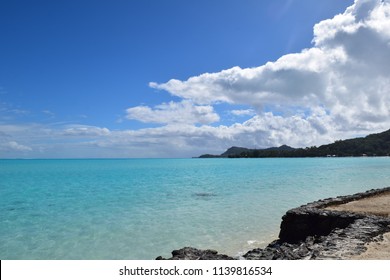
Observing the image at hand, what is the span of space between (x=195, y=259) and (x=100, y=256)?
7615mm

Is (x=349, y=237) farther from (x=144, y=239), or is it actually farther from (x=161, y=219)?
(x=161, y=219)

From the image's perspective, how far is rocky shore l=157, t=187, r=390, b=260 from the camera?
9.77 m

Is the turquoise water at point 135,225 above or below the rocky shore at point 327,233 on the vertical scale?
below

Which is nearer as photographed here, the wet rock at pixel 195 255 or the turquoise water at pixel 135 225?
the wet rock at pixel 195 255

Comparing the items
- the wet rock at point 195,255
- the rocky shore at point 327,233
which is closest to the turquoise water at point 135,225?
the rocky shore at point 327,233

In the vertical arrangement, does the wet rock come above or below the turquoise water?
above

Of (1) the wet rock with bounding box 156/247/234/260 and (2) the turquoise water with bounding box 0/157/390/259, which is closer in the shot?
(1) the wet rock with bounding box 156/247/234/260

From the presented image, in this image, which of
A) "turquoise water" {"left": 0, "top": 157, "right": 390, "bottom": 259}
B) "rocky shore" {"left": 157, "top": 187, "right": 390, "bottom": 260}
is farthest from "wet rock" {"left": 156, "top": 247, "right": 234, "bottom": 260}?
"turquoise water" {"left": 0, "top": 157, "right": 390, "bottom": 259}

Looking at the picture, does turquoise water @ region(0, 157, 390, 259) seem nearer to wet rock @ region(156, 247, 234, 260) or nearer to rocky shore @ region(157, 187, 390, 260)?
rocky shore @ region(157, 187, 390, 260)

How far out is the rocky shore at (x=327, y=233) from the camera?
977cm

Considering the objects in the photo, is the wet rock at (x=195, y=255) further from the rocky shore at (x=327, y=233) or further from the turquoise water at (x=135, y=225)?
the turquoise water at (x=135, y=225)

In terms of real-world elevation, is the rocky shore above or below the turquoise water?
above

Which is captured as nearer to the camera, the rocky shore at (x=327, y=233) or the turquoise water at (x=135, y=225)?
the rocky shore at (x=327, y=233)
